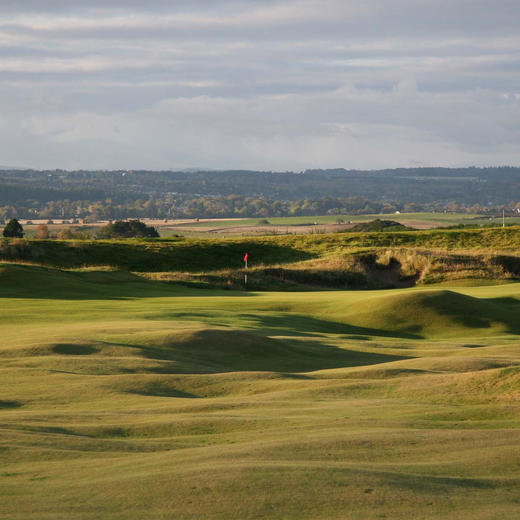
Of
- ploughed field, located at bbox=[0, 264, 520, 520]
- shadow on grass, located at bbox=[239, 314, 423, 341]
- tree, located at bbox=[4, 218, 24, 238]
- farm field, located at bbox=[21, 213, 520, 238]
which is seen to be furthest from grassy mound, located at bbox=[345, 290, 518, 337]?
farm field, located at bbox=[21, 213, 520, 238]

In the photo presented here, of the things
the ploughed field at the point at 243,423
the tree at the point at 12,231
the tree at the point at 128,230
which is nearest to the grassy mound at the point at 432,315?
the ploughed field at the point at 243,423

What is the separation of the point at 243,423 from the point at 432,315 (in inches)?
723

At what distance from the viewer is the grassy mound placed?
87.2 ft

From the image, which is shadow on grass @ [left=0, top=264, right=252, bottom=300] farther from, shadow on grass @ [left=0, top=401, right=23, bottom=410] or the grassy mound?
shadow on grass @ [left=0, top=401, right=23, bottom=410]

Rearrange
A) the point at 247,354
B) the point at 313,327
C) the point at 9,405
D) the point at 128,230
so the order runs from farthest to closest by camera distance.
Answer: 1. the point at 128,230
2. the point at 313,327
3. the point at 247,354
4. the point at 9,405

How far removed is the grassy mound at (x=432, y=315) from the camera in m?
26.6

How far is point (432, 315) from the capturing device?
89.9ft

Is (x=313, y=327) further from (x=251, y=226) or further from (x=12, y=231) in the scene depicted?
(x=251, y=226)

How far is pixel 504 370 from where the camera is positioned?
1251 centimetres

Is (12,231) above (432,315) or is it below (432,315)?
above

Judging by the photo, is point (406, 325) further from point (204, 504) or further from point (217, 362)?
point (204, 504)

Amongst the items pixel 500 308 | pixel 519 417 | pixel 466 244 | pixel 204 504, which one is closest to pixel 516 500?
pixel 204 504

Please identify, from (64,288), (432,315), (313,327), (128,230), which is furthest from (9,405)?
(128,230)

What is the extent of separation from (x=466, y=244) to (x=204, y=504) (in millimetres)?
70394
